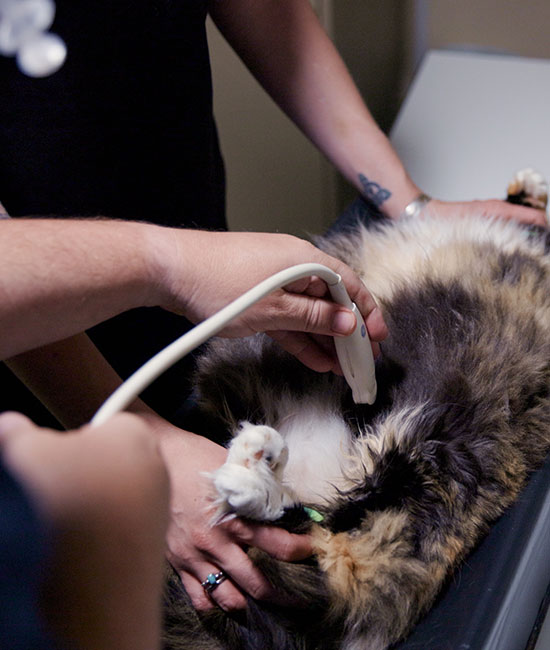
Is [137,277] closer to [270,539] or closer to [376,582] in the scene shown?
[270,539]

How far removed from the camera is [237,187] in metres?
1.88

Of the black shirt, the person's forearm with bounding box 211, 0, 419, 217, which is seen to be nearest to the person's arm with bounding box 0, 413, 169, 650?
the black shirt

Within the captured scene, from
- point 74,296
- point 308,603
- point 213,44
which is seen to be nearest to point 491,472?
point 308,603

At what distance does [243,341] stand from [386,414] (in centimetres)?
26

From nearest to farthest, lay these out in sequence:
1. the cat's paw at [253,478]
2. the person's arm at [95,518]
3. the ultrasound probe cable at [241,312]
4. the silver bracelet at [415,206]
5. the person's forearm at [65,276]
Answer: the person's arm at [95,518] → the ultrasound probe cable at [241,312] → the person's forearm at [65,276] → the cat's paw at [253,478] → the silver bracelet at [415,206]

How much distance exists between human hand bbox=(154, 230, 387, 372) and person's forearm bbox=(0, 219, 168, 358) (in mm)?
35

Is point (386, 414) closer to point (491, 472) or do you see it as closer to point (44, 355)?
point (491, 472)

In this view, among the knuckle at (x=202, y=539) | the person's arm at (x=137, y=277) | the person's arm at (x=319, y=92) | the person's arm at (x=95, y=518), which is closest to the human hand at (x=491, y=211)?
the person's arm at (x=319, y=92)

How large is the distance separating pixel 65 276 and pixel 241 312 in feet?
0.59

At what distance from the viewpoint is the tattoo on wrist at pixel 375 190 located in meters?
1.27

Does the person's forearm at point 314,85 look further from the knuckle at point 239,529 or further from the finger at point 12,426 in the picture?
the finger at point 12,426

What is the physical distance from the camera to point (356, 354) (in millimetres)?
759

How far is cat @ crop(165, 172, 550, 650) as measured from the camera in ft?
2.43

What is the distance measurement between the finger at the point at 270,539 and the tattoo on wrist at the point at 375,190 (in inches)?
30.1
